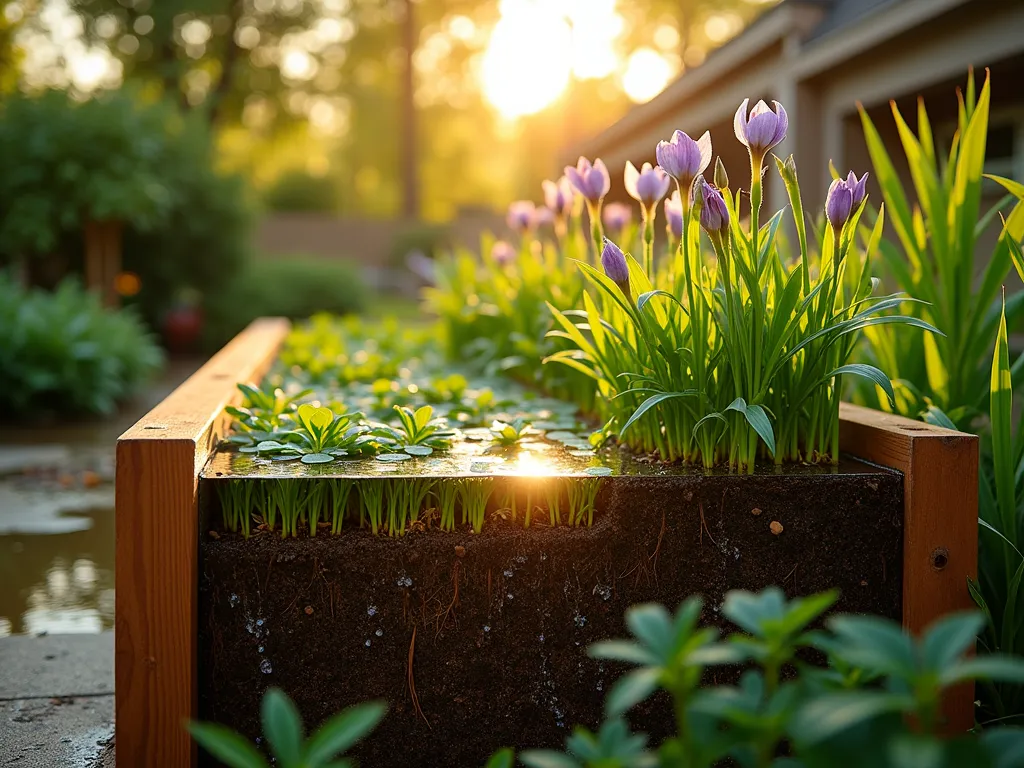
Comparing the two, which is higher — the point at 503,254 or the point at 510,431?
the point at 503,254

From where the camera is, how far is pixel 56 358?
22.1 ft

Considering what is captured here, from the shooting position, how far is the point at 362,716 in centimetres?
85

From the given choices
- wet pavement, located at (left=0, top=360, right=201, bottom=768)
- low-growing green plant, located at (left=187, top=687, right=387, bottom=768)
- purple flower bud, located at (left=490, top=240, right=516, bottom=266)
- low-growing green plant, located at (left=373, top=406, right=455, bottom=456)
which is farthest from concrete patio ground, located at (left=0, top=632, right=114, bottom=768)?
purple flower bud, located at (left=490, top=240, right=516, bottom=266)

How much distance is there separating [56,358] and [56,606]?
431 cm

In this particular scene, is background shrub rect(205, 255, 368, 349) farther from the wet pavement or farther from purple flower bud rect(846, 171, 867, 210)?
purple flower bud rect(846, 171, 867, 210)

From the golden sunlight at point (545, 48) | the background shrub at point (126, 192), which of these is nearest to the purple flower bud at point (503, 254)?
the background shrub at point (126, 192)

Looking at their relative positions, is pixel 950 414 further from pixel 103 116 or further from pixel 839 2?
pixel 103 116

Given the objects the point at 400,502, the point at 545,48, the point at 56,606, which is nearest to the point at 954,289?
the point at 400,502

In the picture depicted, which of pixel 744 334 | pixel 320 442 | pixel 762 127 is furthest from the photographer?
pixel 320 442

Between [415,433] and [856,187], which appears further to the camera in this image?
[415,433]

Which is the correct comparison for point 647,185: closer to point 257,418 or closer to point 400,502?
point 400,502

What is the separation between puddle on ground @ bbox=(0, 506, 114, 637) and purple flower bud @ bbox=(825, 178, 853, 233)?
7.05 feet

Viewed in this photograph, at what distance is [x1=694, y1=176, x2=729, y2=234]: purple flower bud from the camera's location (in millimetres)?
1683

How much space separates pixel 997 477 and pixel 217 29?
72.8 feet
